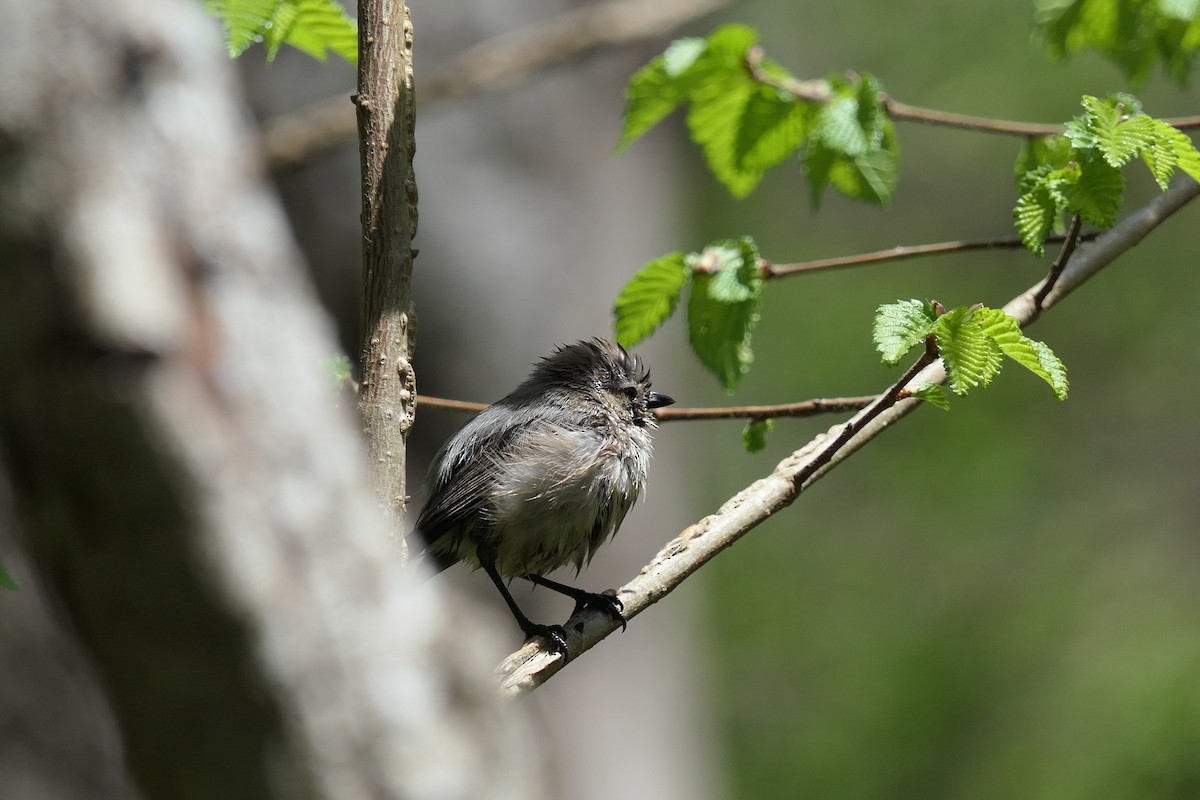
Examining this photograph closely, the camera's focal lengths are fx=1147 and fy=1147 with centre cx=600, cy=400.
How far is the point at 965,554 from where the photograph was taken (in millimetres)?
11766

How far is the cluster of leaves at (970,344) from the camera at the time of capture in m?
2.33

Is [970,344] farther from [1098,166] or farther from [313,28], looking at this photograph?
[313,28]

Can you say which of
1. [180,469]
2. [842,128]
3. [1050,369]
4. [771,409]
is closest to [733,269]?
[771,409]

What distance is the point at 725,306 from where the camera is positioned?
3209 mm

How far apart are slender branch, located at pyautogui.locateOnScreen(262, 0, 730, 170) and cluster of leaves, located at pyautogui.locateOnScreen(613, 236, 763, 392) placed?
263 cm

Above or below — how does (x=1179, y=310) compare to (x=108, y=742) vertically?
below

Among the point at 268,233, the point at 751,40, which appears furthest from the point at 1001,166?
the point at 268,233

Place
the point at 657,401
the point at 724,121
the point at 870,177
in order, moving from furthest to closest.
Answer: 1. the point at 657,401
2. the point at 724,121
3. the point at 870,177

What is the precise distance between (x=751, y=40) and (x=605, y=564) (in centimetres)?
438

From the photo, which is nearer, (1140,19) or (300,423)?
(300,423)

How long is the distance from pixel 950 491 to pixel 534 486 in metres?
8.20

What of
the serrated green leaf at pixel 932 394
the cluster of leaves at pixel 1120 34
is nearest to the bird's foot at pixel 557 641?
the serrated green leaf at pixel 932 394

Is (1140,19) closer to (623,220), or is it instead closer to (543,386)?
(543,386)

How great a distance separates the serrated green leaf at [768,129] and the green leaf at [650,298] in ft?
1.53
